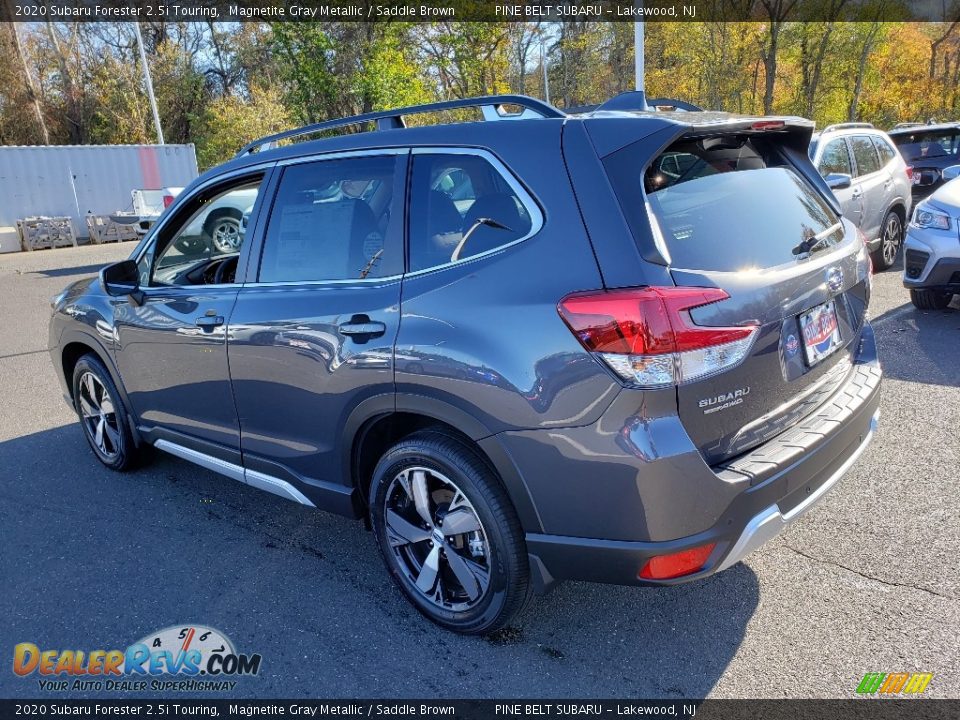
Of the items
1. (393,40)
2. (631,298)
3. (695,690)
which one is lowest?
(695,690)

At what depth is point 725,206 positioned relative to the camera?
258cm

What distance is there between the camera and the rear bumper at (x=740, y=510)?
7.38 feet

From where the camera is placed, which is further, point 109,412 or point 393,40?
point 393,40

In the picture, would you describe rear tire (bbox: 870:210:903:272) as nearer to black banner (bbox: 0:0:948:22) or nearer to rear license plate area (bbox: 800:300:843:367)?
rear license plate area (bbox: 800:300:843:367)

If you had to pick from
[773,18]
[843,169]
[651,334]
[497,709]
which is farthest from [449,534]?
[773,18]

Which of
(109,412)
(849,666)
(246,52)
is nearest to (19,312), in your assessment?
(109,412)

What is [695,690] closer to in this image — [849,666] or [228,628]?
[849,666]

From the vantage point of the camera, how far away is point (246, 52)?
→ 1652 inches

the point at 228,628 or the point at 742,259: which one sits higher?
the point at 742,259

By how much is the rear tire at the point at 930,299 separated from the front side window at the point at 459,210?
6.09 meters

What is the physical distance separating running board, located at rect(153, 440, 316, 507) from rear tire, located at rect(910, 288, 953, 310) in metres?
6.44

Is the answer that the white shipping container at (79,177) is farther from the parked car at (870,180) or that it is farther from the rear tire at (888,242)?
the rear tire at (888,242)

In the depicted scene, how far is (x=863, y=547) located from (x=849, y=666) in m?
0.84

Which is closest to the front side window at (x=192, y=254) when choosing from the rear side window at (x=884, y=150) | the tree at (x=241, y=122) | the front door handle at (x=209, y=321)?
the front door handle at (x=209, y=321)
